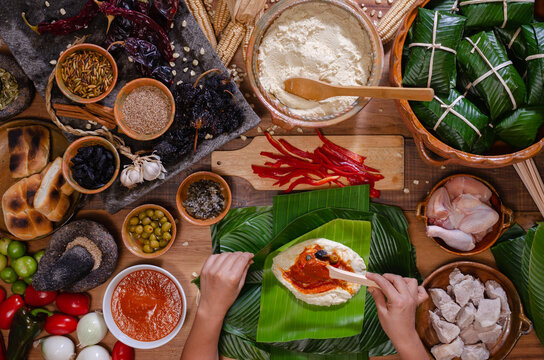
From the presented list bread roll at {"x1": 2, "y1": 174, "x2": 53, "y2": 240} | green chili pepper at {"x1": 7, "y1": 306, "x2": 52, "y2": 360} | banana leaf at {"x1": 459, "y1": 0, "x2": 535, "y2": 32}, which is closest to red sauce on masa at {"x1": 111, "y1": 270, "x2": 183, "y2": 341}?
green chili pepper at {"x1": 7, "y1": 306, "x2": 52, "y2": 360}

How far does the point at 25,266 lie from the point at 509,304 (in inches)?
104

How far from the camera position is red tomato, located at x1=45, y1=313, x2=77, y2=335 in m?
2.40

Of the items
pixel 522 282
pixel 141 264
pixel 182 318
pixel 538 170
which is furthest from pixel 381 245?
pixel 141 264

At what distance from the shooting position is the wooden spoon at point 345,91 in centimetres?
184

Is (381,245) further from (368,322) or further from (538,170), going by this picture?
(538,170)

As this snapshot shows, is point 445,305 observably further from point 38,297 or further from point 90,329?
point 38,297

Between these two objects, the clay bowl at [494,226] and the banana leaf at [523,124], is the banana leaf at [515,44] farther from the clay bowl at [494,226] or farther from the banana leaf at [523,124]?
the clay bowl at [494,226]

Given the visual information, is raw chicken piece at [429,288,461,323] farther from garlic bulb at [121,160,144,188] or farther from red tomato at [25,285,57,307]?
red tomato at [25,285,57,307]

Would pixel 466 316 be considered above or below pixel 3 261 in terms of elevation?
above

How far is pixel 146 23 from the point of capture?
7.16 ft

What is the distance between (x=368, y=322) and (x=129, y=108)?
169 centimetres

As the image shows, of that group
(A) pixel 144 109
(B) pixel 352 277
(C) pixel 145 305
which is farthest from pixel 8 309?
(B) pixel 352 277

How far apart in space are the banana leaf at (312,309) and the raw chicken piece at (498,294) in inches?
27.3

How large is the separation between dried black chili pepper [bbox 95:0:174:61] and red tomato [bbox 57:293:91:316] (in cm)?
139
